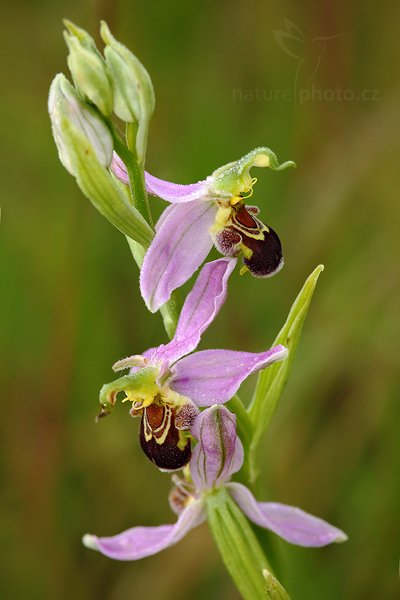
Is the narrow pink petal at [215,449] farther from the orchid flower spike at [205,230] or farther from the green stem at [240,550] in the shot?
the orchid flower spike at [205,230]

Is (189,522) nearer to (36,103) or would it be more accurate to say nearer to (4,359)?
(4,359)

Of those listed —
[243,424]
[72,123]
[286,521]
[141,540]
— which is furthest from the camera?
[141,540]

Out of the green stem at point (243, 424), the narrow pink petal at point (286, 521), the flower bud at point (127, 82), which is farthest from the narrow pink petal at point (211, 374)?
the flower bud at point (127, 82)

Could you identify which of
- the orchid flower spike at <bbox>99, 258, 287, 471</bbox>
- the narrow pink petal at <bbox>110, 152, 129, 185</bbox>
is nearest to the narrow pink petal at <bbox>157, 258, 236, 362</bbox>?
the orchid flower spike at <bbox>99, 258, 287, 471</bbox>

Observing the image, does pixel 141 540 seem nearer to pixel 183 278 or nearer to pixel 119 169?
pixel 183 278

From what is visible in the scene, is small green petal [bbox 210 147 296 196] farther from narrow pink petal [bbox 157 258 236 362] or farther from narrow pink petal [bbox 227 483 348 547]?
narrow pink petal [bbox 227 483 348 547]

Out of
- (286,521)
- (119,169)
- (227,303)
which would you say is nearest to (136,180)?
(119,169)
